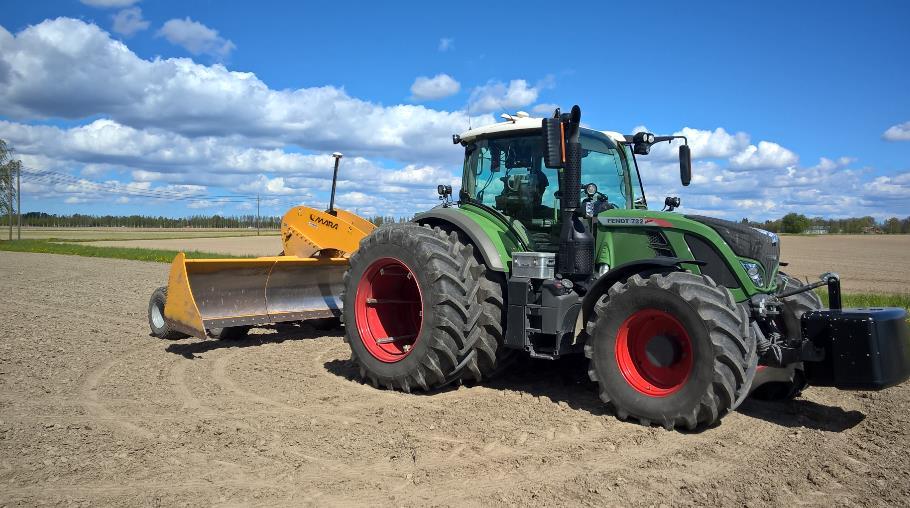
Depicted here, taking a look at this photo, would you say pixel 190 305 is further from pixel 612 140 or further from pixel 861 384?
pixel 861 384

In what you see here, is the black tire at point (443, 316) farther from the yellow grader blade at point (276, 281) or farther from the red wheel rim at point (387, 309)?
the yellow grader blade at point (276, 281)

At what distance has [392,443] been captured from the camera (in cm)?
480

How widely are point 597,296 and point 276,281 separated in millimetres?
4830

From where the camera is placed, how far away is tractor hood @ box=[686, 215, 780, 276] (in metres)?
5.38

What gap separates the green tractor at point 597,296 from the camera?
4777 mm

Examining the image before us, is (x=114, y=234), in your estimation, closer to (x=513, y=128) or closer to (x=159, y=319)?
(x=159, y=319)

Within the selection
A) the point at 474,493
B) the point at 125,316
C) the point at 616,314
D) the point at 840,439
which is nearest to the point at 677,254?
the point at 616,314

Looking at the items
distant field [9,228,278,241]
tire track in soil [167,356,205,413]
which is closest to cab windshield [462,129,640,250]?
tire track in soil [167,356,205,413]

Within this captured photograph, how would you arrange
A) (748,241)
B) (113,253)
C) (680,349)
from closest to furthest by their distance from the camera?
(680,349) → (748,241) → (113,253)

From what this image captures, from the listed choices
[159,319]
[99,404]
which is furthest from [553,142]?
[159,319]

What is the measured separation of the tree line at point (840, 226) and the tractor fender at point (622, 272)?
76.5 m

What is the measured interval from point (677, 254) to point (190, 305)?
5206mm

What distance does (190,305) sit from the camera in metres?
7.62

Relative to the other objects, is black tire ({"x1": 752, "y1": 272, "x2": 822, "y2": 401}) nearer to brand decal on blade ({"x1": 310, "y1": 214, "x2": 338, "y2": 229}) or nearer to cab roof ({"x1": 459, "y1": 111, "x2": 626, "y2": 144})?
cab roof ({"x1": 459, "y1": 111, "x2": 626, "y2": 144})
